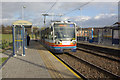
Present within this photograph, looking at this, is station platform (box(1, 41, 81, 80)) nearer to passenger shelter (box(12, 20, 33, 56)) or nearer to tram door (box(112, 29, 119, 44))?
passenger shelter (box(12, 20, 33, 56))

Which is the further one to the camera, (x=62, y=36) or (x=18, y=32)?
(x=18, y=32)

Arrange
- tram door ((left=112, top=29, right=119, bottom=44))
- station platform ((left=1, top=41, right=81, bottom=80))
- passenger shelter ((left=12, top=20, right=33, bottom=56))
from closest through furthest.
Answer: station platform ((left=1, top=41, right=81, bottom=80))
passenger shelter ((left=12, top=20, right=33, bottom=56))
tram door ((left=112, top=29, right=119, bottom=44))

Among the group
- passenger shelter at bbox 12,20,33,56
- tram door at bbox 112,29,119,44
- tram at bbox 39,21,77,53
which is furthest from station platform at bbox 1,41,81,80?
tram door at bbox 112,29,119,44

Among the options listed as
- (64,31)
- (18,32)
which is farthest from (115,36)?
(18,32)

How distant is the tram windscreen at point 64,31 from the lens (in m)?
13.6

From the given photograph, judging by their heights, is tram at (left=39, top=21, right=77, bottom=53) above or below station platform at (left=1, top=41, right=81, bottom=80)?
above

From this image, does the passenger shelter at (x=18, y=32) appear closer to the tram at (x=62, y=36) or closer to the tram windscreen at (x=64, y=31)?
the tram at (x=62, y=36)

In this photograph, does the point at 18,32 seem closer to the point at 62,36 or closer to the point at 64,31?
the point at 62,36

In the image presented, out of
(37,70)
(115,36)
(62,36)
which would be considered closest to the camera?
(37,70)

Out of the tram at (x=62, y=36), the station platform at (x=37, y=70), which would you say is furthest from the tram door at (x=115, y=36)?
the station platform at (x=37, y=70)

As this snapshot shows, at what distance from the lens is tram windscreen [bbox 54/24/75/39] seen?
13641 mm

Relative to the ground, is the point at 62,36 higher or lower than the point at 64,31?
lower

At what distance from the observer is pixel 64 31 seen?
13.7 metres

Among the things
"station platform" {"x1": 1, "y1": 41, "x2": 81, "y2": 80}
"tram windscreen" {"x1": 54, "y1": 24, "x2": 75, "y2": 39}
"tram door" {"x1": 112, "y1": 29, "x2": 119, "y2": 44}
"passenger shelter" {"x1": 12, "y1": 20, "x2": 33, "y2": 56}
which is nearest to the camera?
"station platform" {"x1": 1, "y1": 41, "x2": 81, "y2": 80}
